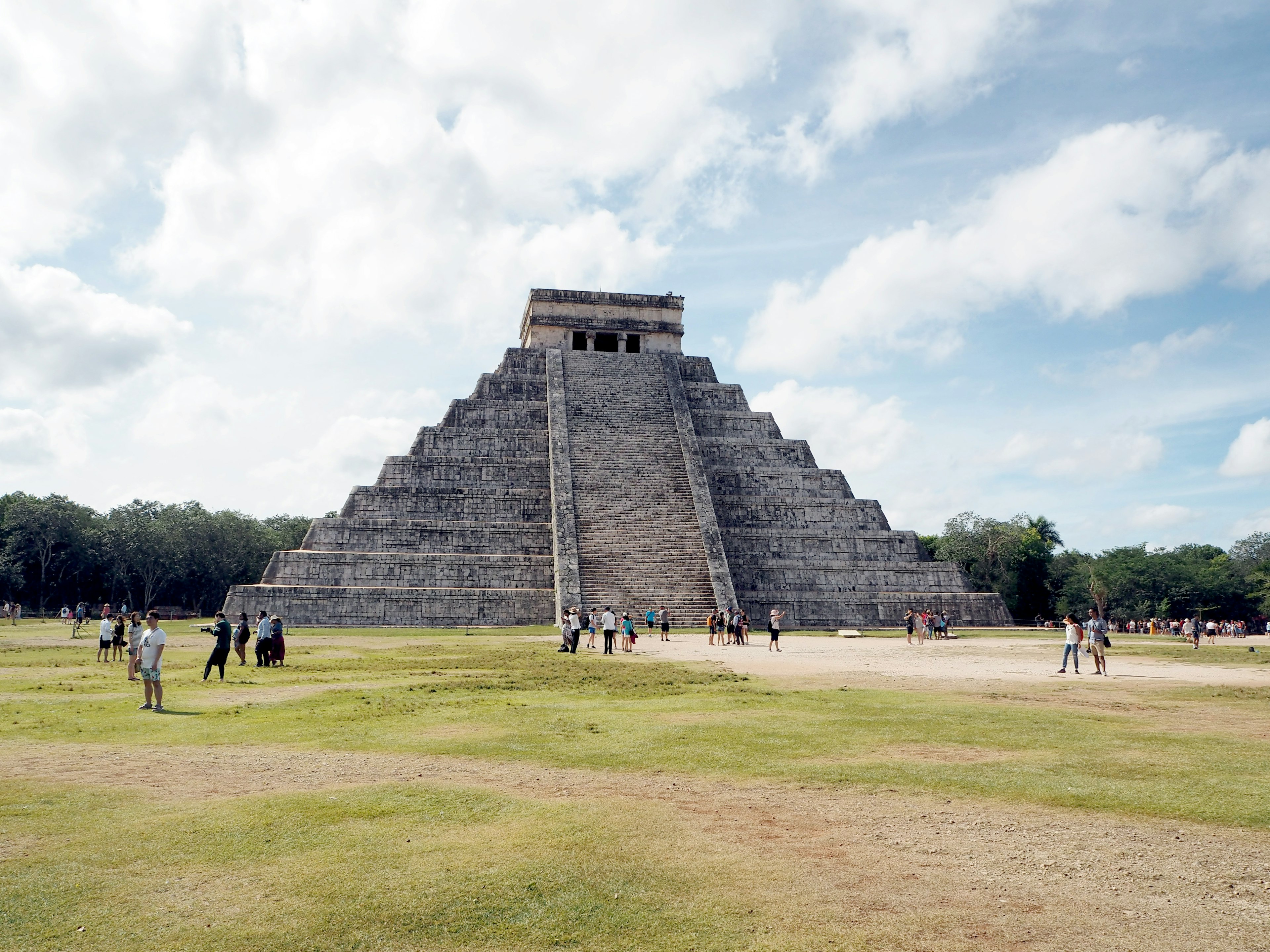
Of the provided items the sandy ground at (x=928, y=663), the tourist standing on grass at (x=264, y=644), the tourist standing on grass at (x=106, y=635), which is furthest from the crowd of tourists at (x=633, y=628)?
the tourist standing on grass at (x=106, y=635)

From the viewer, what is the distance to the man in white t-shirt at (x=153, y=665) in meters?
10.7

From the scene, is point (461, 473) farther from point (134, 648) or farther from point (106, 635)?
point (134, 648)

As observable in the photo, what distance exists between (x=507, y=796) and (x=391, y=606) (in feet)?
74.7

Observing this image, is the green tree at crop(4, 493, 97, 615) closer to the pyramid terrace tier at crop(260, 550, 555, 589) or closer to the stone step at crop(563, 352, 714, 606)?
the pyramid terrace tier at crop(260, 550, 555, 589)

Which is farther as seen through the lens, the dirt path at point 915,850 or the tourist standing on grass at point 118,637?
the tourist standing on grass at point 118,637

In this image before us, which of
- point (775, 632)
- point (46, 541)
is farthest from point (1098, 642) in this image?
point (46, 541)

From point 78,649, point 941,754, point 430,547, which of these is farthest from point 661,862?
point 430,547

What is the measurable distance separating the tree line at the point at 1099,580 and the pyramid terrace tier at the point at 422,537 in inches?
1115

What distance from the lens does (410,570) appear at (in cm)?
2991

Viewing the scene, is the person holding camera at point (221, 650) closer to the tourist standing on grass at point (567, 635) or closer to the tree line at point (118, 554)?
the tourist standing on grass at point (567, 635)

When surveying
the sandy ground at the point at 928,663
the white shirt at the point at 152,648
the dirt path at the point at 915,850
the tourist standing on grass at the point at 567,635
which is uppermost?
the white shirt at the point at 152,648

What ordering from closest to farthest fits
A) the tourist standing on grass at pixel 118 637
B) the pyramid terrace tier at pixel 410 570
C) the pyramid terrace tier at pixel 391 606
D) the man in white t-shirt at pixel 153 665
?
1. the man in white t-shirt at pixel 153 665
2. the tourist standing on grass at pixel 118 637
3. the pyramid terrace tier at pixel 391 606
4. the pyramid terrace tier at pixel 410 570

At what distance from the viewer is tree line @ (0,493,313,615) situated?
5122 centimetres

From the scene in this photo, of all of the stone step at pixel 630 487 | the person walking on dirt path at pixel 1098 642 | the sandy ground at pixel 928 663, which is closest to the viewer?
the sandy ground at pixel 928 663
